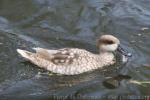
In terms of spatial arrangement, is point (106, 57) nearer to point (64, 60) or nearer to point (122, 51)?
point (122, 51)

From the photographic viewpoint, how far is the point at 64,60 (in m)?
11.6

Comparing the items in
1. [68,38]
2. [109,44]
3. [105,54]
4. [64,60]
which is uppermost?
[68,38]

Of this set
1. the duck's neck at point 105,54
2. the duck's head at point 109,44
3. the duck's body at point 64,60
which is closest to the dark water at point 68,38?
the duck's body at point 64,60

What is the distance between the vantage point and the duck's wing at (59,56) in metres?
11.6

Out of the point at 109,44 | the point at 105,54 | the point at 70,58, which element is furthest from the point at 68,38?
the point at 70,58

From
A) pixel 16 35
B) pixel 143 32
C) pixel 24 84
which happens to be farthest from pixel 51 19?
pixel 24 84

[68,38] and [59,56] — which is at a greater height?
[68,38]

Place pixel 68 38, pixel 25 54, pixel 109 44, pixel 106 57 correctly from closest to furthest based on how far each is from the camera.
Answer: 1. pixel 25 54
2. pixel 109 44
3. pixel 106 57
4. pixel 68 38

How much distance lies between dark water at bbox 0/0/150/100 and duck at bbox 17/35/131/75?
6.1 inches

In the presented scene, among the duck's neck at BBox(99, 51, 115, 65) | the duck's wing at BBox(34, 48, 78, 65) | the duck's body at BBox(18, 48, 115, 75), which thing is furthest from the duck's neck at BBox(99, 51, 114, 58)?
the duck's wing at BBox(34, 48, 78, 65)

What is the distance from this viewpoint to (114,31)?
1377 cm

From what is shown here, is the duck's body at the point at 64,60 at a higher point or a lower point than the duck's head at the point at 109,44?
lower

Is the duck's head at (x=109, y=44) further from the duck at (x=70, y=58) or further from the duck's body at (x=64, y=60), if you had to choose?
the duck's body at (x=64, y=60)

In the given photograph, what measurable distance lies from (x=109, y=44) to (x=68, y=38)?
5.40 feet
